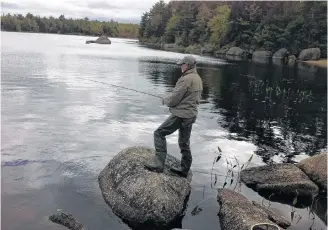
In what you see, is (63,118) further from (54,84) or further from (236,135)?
(54,84)

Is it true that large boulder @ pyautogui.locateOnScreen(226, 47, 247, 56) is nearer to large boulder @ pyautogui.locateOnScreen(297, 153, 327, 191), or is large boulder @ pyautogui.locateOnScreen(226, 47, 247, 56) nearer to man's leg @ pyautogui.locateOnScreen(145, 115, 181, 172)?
large boulder @ pyautogui.locateOnScreen(297, 153, 327, 191)

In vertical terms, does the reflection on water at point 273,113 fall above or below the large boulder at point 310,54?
below

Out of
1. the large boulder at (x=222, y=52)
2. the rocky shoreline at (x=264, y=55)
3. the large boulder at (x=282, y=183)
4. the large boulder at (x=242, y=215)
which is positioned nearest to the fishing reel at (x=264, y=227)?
the large boulder at (x=242, y=215)

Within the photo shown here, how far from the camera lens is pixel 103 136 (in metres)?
14.5

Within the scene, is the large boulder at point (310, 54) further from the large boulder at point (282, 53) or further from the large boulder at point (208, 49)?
the large boulder at point (208, 49)

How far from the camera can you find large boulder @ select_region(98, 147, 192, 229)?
27.4 feet

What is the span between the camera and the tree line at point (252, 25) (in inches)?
3029

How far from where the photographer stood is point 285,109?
23672 millimetres

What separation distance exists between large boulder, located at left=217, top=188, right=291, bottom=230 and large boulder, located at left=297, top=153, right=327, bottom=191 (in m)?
2.73

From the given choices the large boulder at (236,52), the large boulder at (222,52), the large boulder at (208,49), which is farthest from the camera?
the large boulder at (208,49)

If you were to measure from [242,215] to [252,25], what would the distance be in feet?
292

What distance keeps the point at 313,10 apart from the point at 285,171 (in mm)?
71893

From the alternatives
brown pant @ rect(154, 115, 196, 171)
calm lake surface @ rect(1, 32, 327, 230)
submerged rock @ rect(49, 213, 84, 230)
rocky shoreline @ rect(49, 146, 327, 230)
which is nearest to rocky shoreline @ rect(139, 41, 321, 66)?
calm lake surface @ rect(1, 32, 327, 230)

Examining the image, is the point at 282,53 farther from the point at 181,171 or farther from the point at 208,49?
the point at 181,171
